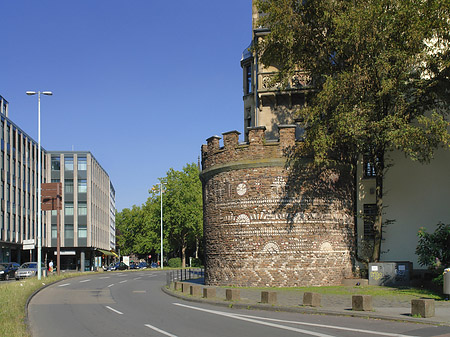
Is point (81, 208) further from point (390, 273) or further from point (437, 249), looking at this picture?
point (437, 249)

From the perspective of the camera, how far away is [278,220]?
2530 cm

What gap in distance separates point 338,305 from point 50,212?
7060 cm

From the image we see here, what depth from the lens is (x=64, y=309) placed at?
64.9 ft

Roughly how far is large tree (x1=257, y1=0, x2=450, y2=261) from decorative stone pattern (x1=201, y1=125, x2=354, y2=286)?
1533 mm

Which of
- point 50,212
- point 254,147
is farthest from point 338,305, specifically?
point 50,212

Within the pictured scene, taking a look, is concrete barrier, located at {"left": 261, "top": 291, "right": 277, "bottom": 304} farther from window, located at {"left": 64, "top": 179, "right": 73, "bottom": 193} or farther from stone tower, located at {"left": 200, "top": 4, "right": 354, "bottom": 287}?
A: window, located at {"left": 64, "top": 179, "right": 73, "bottom": 193}

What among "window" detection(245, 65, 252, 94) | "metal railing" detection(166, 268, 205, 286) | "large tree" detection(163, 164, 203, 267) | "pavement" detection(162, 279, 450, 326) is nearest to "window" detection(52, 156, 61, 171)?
"large tree" detection(163, 164, 203, 267)

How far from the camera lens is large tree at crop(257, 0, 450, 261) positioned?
22.3 metres

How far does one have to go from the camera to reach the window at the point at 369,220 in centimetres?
2727

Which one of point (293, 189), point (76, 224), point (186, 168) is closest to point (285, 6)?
point (293, 189)

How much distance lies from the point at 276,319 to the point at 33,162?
219 feet

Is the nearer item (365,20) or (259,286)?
(365,20)

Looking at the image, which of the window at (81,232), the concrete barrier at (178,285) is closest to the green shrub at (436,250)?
the concrete barrier at (178,285)

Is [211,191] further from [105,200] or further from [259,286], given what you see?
[105,200]
